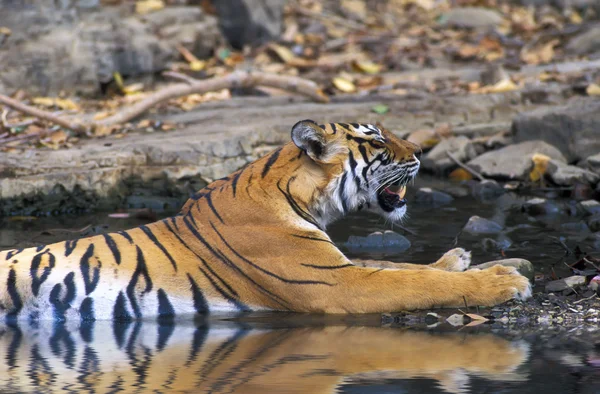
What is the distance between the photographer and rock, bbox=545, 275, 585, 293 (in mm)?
4672

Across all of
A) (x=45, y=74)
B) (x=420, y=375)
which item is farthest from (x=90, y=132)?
(x=420, y=375)

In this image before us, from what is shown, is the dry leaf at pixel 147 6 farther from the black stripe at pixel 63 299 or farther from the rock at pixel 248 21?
the black stripe at pixel 63 299

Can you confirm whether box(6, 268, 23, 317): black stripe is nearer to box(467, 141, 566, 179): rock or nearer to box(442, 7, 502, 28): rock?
box(467, 141, 566, 179): rock

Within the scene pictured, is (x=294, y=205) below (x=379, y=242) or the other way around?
the other way around

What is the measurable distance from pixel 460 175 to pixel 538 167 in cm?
67

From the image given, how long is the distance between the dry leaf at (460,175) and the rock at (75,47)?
13.0ft

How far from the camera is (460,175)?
8031 millimetres

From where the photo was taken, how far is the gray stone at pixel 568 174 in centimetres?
727

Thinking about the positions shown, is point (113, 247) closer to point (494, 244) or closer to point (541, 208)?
point (494, 244)

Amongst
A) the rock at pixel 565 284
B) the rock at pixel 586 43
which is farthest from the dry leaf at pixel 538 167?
the rock at pixel 586 43

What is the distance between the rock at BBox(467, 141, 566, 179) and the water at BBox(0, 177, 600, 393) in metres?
3.75

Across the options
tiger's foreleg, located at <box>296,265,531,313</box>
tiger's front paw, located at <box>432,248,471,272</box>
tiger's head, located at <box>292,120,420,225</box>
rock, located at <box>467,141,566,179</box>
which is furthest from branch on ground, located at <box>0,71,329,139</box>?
tiger's foreleg, located at <box>296,265,531,313</box>

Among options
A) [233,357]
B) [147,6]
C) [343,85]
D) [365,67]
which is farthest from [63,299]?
[147,6]

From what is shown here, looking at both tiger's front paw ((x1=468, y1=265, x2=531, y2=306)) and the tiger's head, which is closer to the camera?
tiger's front paw ((x1=468, y1=265, x2=531, y2=306))
